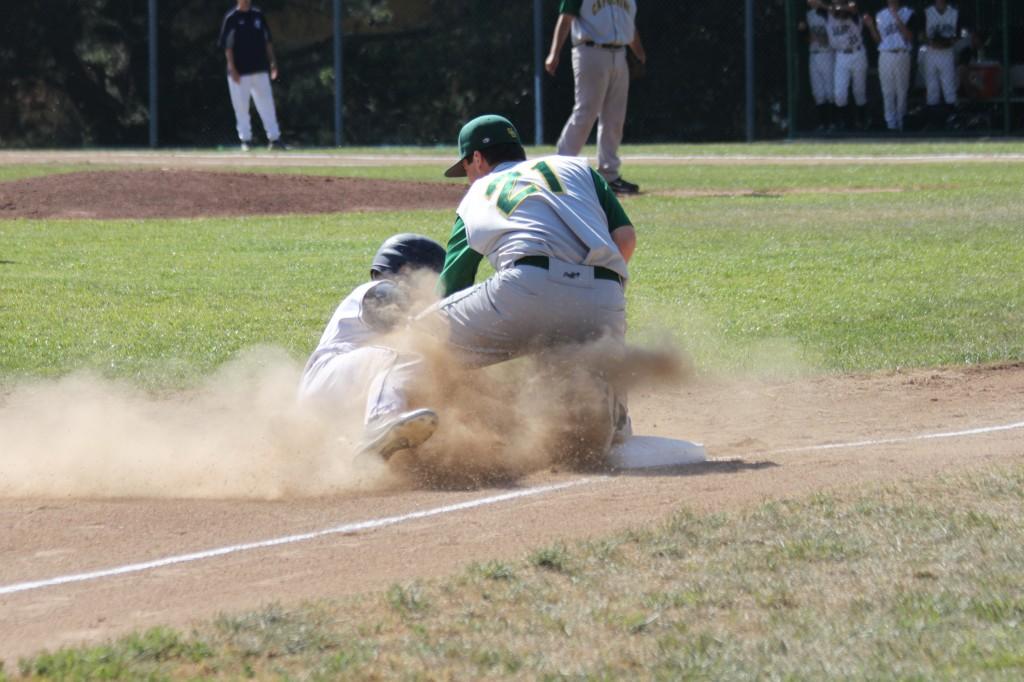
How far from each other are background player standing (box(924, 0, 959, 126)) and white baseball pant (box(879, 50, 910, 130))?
333mm

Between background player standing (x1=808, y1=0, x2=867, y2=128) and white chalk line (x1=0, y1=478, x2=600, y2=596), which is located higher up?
background player standing (x1=808, y1=0, x2=867, y2=128)

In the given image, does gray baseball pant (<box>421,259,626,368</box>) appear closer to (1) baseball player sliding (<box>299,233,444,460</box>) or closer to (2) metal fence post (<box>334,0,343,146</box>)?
(1) baseball player sliding (<box>299,233,444,460</box>)

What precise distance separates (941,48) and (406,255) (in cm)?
1850

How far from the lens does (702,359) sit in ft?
30.3

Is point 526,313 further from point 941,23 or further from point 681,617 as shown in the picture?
point 941,23

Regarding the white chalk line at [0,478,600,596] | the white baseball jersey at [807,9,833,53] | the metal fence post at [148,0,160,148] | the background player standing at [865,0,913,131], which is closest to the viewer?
the white chalk line at [0,478,600,596]

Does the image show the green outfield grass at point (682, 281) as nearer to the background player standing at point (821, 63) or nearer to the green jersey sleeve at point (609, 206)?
the green jersey sleeve at point (609, 206)

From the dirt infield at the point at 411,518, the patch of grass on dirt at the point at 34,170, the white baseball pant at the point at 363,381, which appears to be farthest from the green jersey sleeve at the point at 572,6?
the white baseball pant at the point at 363,381

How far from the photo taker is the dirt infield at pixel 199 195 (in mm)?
16125

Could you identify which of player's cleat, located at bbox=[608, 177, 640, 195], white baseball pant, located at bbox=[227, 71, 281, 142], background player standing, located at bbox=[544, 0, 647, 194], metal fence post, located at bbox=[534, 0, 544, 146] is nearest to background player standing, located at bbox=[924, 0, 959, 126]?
metal fence post, located at bbox=[534, 0, 544, 146]

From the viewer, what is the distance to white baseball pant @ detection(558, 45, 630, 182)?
16062 millimetres

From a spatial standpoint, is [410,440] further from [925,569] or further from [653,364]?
[925,569]

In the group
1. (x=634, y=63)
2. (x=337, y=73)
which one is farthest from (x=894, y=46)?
(x=337, y=73)

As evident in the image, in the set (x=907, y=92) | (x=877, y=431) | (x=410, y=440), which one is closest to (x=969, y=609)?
(x=410, y=440)
